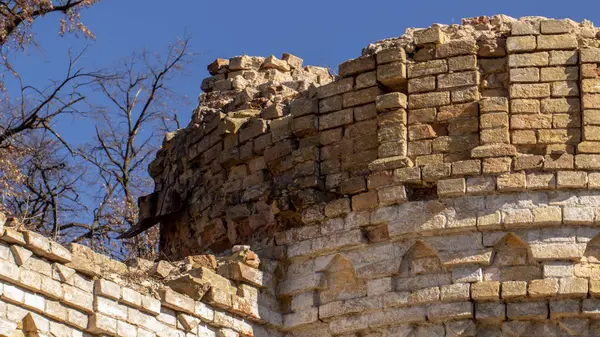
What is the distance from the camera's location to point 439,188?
1625 cm

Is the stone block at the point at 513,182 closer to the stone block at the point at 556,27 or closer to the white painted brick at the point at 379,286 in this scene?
the white painted brick at the point at 379,286

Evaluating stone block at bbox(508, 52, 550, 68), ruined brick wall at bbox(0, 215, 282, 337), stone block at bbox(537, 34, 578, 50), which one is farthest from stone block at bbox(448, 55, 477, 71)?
ruined brick wall at bbox(0, 215, 282, 337)

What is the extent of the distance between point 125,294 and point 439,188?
3.19 meters

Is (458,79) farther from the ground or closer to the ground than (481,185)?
farther from the ground

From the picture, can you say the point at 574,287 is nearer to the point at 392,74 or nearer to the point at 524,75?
the point at 524,75

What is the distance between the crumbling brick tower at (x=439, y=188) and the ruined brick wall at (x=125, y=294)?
1.55ft

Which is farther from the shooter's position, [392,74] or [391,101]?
[392,74]

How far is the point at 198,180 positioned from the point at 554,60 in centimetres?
430

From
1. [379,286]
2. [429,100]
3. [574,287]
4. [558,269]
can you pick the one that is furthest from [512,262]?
[429,100]

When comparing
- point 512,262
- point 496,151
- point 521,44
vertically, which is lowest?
point 512,262

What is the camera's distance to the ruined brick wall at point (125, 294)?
1402 cm

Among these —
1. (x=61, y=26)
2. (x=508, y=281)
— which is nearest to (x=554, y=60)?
(x=508, y=281)

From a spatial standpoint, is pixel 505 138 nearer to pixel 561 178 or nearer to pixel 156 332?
pixel 561 178

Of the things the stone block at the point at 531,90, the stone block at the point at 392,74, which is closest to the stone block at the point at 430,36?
the stone block at the point at 392,74
